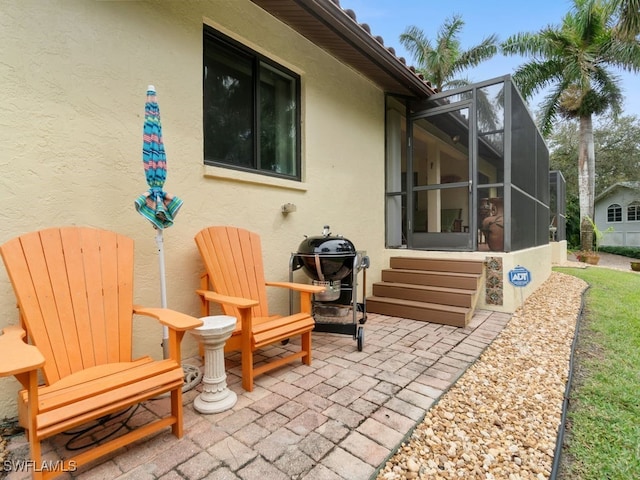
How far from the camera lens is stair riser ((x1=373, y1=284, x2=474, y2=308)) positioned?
3.90 m

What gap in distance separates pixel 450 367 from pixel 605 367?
140 centimetres

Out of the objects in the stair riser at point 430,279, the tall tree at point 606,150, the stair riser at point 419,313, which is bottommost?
the stair riser at point 419,313

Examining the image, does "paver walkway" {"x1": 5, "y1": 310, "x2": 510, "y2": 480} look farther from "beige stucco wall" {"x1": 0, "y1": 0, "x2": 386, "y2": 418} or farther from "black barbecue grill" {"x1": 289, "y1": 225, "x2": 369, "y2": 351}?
"beige stucco wall" {"x1": 0, "y1": 0, "x2": 386, "y2": 418}

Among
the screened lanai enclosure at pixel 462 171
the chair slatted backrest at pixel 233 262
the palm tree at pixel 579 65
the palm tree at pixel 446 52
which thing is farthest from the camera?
the palm tree at pixel 446 52

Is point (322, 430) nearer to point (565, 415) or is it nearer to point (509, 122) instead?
point (565, 415)

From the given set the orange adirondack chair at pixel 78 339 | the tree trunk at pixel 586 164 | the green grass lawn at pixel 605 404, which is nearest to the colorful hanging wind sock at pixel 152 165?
the orange adirondack chair at pixel 78 339

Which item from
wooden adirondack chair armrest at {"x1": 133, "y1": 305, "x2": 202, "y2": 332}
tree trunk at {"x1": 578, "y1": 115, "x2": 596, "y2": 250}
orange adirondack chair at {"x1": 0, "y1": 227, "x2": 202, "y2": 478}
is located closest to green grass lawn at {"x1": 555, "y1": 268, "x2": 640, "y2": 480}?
wooden adirondack chair armrest at {"x1": 133, "y1": 305, "x2": 202, "y2": 332}

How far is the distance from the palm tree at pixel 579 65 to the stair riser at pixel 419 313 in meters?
12.4

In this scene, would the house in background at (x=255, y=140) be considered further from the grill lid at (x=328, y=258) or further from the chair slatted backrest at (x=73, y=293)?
the grill lid at (x=328, y=258)

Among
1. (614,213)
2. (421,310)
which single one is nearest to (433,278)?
(421,310)

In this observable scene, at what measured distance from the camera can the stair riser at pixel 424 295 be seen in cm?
390

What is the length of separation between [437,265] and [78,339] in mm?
4145

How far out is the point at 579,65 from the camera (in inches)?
447

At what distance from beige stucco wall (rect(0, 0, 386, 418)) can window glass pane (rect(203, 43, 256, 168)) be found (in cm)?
18
